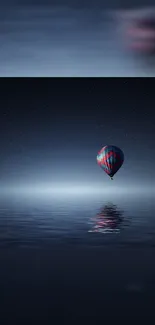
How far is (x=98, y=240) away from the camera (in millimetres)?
17688

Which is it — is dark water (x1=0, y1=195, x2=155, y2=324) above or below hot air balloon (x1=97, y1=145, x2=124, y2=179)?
below

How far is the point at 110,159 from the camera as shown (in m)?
59.8

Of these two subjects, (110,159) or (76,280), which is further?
(110,159)

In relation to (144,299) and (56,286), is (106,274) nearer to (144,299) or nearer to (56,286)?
(56,286)

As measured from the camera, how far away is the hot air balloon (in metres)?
59.0

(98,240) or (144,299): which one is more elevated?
(98,240)

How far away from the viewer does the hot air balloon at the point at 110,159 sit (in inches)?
2325

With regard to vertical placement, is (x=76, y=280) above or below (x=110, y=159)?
below

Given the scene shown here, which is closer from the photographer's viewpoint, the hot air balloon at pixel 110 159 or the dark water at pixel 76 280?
the dark water at pixel 76 280

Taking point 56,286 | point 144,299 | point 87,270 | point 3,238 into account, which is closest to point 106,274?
point 87,270

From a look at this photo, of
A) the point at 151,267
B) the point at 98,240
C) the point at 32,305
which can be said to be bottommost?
the point at 32,305

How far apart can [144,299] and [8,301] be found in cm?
186

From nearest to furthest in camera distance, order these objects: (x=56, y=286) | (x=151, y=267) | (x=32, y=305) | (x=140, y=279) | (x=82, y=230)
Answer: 1. (x=32, y=305)
2. (x=56, y=286)
3. (x=140, y=279)
4. (x=151, y=267)
5. (x=82, y=230)

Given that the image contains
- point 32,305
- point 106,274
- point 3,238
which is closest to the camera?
point 32,305
